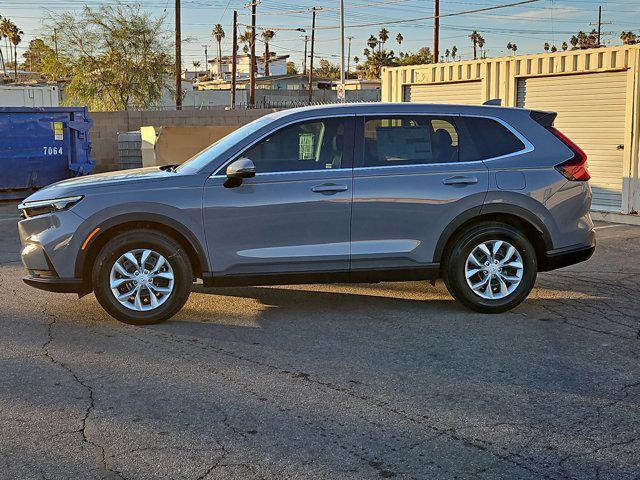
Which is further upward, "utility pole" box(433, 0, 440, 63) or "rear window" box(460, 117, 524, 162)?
"utility pole" box(433, 0, 440, 63)

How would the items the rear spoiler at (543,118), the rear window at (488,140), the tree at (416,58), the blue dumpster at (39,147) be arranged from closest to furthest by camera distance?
the rear window at (488,140) < the rear spoiler at (543,118) < the blue dumpster at (39,147) < the tree at (416,58)

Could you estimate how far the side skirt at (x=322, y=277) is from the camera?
22.3 ft

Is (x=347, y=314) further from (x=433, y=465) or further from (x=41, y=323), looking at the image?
(x=433, y=465)

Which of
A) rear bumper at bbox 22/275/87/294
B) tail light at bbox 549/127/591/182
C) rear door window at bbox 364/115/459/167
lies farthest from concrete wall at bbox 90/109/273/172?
tail light at bbox 549/127/591/182

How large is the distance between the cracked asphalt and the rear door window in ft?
4.43

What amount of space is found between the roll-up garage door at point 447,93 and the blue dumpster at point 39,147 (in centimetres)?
768

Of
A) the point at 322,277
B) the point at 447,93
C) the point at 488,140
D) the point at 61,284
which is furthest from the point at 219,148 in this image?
the point at 447,93

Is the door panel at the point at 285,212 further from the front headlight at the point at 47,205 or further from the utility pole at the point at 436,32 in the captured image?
the utility pole at the point at 436,32

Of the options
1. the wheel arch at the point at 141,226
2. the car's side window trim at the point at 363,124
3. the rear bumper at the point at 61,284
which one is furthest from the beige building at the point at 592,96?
the rear bumper at the point at 61,284

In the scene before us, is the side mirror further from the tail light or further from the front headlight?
the tail light

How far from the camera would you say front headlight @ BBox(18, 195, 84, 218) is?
21.8 feet

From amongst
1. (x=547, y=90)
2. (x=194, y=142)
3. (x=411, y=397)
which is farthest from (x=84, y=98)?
(x=411, y=397)

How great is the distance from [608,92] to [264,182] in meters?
10.3

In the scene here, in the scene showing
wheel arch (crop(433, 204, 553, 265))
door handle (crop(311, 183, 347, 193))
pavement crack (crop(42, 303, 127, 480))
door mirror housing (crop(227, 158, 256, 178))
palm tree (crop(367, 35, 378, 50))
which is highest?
palm tree (crop(367, 35, 378, 50))
